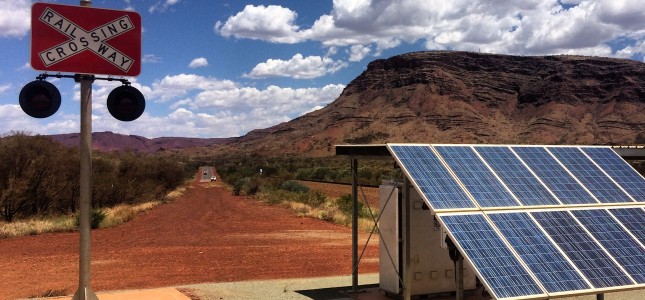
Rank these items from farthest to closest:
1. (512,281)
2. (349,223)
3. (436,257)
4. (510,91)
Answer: (510,91) → (349,223) → (436,257) → (512,281)

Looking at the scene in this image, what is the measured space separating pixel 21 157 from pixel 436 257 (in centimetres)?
2113

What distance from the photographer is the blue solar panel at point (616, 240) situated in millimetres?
8781

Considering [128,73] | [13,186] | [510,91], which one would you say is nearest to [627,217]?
[128,73]

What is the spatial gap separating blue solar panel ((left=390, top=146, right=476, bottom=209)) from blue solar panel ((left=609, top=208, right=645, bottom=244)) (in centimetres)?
280

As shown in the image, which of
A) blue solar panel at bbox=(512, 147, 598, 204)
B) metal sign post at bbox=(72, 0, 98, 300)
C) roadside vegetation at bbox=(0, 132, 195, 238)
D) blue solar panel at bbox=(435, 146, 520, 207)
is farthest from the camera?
roadside vegetation at bbox=(0, 132, 195, 238)

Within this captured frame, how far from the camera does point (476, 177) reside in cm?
988

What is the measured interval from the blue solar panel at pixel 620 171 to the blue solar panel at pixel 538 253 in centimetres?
317

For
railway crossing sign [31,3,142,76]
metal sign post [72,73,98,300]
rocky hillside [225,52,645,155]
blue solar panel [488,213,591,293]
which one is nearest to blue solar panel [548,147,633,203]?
blue solar panel [488,213,591,293]

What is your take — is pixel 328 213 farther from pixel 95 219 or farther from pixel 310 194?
pixel 310 194

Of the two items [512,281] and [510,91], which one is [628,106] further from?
[512,281]

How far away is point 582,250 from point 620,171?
3725mm

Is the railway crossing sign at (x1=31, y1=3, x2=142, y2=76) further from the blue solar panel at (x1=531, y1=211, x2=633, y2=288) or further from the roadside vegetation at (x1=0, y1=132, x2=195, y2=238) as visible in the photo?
the roadside vegetation at (x1=0, y1=132, x2=195, y2=238)

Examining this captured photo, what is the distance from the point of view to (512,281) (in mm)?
7836

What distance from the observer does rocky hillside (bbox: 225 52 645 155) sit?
124 m
